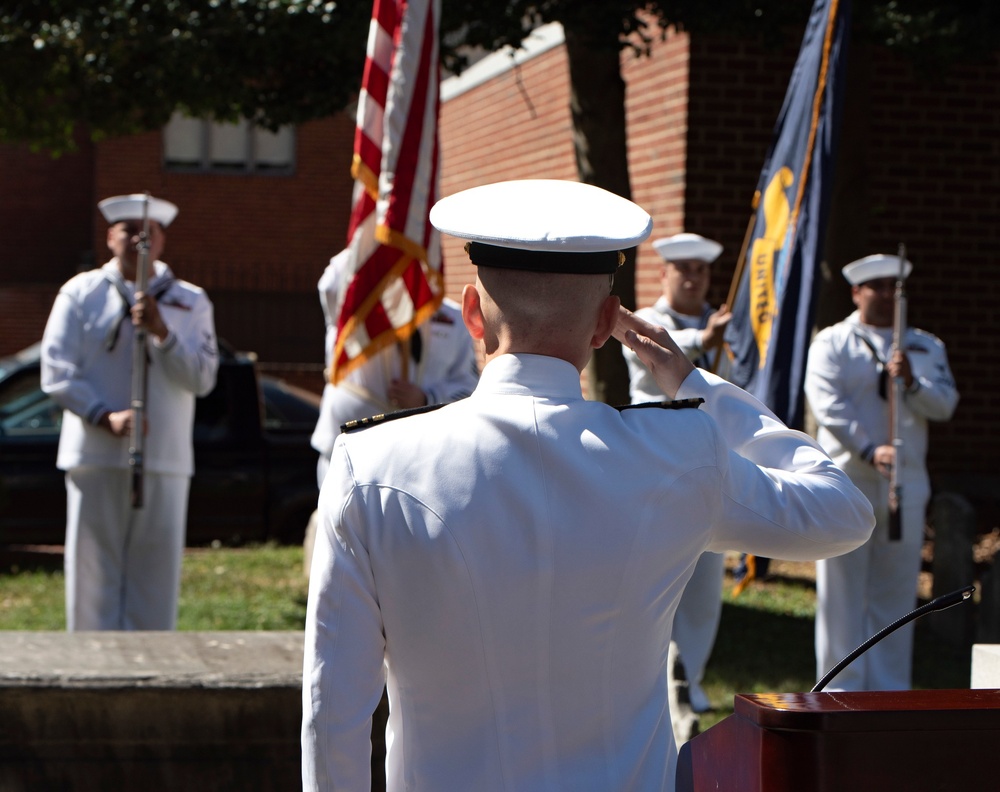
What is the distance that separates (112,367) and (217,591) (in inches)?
121

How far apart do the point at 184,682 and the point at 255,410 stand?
6.84 m

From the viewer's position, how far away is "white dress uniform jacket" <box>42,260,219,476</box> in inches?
256

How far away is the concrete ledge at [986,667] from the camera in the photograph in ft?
11.0

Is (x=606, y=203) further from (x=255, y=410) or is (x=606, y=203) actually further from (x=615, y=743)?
(x=255, y=410)

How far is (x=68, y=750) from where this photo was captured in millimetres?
3939

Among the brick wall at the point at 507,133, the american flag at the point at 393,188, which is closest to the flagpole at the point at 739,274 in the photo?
the american flag at the point at 393,188

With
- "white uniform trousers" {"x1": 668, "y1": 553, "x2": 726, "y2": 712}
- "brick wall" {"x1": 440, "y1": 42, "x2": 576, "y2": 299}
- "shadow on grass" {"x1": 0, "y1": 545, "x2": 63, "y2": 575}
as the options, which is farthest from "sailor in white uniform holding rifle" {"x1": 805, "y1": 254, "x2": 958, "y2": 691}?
"shadow on grass" {"x1": 0, "y1": 545, "x2": 63, "y2": 575}

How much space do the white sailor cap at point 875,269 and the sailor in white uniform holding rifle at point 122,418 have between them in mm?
3106

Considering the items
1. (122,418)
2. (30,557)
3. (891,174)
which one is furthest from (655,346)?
(30,557)

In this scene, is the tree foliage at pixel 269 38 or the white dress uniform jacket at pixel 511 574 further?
the tree foliage at pixel 269 38

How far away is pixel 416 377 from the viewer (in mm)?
6711

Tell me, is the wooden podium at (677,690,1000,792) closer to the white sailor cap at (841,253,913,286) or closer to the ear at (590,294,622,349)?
the ear at (590,294,622,349)

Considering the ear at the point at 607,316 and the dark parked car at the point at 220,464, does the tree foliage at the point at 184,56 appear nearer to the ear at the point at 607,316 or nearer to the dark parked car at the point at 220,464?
the dark parked car at the point at 220,464

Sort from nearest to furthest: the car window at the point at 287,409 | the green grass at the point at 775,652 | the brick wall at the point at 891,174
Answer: the green grass at the point at 775,652 < the brick wall at the point at 891,174 < the car window at the point at 287,409
